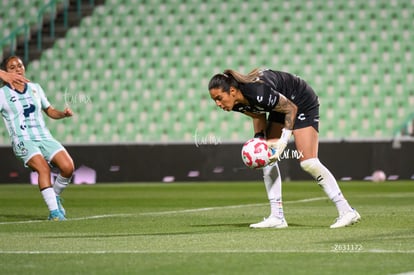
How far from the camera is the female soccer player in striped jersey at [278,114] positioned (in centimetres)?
891

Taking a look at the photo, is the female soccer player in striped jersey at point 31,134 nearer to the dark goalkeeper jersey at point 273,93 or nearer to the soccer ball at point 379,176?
the dark goalkeeper jersey at point 273,93

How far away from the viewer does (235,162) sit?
2175 cm

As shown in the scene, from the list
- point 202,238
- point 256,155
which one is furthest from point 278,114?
point 202,238

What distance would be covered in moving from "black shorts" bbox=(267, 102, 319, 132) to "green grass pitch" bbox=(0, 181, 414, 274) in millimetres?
986

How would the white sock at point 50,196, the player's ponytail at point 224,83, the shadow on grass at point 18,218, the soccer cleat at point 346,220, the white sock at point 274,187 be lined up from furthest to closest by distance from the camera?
the shadow on grass at point 18,218
the white sock at point 50,196
the white sock at point 274,187
the soccer cleat at point 346,220
the player's ponytail at point 224,83

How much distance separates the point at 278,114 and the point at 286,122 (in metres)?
0.57

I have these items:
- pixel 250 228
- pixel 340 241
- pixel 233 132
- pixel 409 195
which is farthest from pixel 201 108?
pixel 340 241

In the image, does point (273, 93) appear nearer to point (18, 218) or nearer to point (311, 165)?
point (311, 165)

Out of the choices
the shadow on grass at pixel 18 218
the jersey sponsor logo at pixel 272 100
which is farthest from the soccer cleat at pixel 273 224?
the shadow on grass at pixel 18 218

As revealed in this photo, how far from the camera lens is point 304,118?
9.63 m

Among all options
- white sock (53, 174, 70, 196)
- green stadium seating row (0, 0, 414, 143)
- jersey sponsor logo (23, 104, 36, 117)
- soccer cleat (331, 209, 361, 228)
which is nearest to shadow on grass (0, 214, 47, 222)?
white sock (53, 174, 70, 196)

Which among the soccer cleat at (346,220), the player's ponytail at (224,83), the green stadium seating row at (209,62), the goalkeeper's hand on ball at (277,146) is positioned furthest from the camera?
the green stadium seating row at (209,62)

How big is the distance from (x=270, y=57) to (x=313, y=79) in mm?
1282

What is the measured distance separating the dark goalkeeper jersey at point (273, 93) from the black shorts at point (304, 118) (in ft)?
0.08
